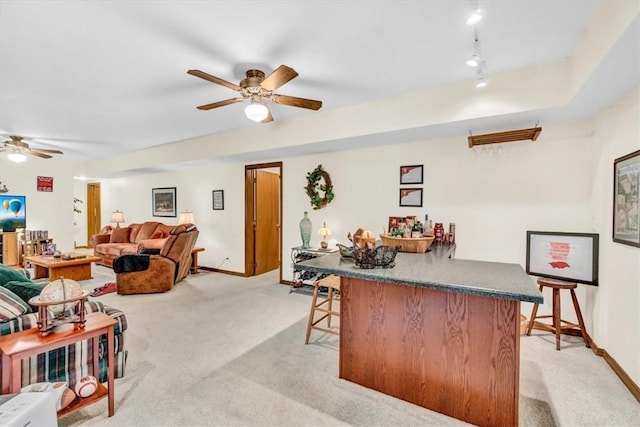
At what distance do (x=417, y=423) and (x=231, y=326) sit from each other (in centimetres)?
210

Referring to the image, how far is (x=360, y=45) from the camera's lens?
223 centimetres

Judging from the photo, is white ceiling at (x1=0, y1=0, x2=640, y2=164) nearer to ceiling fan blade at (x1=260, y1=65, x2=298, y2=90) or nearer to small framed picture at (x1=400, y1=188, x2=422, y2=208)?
ceiling fan blade at (x1=260, y1=65, x2=298, y2=90)

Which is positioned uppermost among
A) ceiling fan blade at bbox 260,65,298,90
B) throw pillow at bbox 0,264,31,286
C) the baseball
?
ceiling fan blade at bbox 260,65,298,90

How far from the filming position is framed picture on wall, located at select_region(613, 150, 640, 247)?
210cm

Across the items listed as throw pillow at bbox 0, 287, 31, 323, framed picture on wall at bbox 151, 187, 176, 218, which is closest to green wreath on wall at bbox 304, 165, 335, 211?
throw pillow at bbox 0, 287, 31, 323

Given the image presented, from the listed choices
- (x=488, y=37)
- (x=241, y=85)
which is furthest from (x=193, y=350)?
(x=488, y=37)

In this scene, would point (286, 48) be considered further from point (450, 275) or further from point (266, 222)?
point (266, 222)

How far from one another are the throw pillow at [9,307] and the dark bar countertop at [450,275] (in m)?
1.72

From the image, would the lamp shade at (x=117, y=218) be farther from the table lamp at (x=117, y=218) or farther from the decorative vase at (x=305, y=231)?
the decorative vase at (x=305, y=231)

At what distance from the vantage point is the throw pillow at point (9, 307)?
178cm

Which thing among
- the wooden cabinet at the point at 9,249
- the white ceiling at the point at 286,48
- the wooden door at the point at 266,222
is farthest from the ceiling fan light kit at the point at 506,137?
the wooden cabinet at the point at 9,249

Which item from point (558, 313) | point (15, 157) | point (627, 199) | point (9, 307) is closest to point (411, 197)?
point (558, 313)

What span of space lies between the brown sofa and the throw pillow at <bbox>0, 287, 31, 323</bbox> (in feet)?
12.1

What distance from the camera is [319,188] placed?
4.57m
